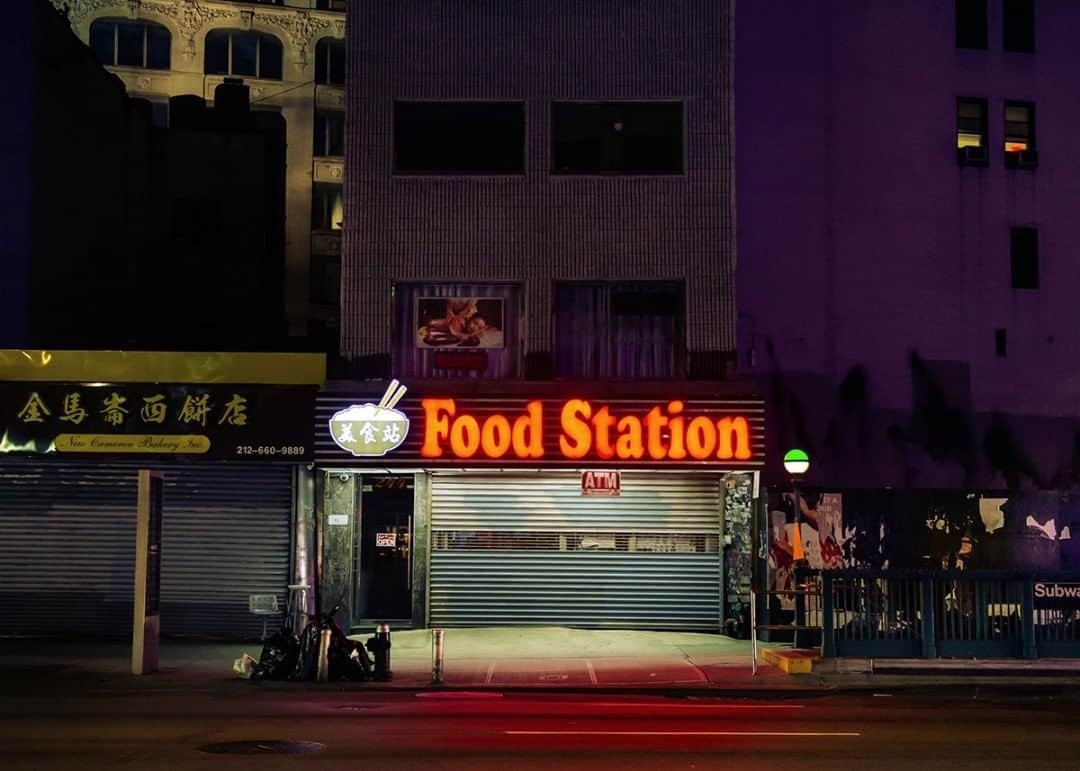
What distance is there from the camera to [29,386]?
22.3 meters

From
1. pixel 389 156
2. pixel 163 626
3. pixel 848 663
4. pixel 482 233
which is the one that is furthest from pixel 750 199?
pixel 163 626

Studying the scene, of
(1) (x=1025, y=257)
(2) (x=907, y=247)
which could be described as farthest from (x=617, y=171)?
(1) (x=1025, y=257)

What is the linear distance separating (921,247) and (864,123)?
8.95ft

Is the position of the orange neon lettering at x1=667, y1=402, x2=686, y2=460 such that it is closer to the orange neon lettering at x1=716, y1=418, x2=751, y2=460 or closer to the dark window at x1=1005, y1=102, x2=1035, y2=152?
the orange neon lettering at x1=716, y1=418, x2=751, y2=460

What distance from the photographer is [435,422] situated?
22.5 metres

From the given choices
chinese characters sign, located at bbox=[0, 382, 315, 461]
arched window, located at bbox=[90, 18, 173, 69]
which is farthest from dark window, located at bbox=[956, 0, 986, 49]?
arched window, located at bbox=[90, 18, 173, 69]

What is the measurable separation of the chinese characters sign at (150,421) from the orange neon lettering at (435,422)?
2.01 metres

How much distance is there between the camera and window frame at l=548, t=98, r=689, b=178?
24.1 metres

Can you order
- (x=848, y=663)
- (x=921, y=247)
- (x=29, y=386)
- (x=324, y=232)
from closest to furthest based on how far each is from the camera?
(x=848, y=663) → (x=29, y=386) → (x=921, y=247) → (x=324, y=232)

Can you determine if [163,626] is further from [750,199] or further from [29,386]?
[750,199]

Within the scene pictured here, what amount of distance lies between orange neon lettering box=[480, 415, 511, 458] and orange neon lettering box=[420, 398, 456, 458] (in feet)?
2.16

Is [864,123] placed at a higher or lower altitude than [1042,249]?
higher

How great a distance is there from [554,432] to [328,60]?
88.2ft

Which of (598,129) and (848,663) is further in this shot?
(598,129)
